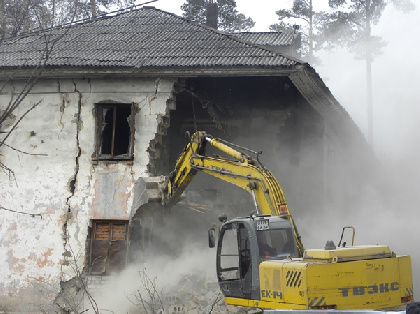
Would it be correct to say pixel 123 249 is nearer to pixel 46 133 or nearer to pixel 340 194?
pixel 46 133

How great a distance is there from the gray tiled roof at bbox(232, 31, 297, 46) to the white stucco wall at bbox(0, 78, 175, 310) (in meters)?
6.55

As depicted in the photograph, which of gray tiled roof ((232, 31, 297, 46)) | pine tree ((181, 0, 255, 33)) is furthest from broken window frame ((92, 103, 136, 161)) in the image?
pine tree ((181, 0, 255, 33))

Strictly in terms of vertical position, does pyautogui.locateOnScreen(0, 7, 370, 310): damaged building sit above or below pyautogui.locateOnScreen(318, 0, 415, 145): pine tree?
below

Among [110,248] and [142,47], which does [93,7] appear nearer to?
[142,47]

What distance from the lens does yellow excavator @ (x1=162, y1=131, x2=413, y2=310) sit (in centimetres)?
834

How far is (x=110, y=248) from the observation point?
15.5 m

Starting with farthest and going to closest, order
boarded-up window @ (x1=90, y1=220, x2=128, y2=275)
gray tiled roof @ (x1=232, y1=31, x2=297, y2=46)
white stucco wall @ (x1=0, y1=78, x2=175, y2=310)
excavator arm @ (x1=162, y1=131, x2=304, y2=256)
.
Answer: gray tiled roof @ (x1=232, y1=31, x2=297, y2=46), white stucco wall @ (x1=0, y1=78, x2=175, y2=310), boarded-up window @ (x1=90, y1=220, x2=128, y2=275), excavator arm @ (x1=162, y1=131, x2=304, y2=256)

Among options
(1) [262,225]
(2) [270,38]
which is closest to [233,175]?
(1) [262,225]

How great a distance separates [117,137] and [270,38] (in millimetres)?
7999

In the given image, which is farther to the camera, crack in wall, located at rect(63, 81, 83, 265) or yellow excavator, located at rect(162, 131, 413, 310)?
crack in wall, located at rect(63, 81, 83, 265)

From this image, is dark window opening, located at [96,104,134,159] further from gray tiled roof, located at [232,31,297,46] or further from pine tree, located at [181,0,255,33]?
pine tree, located at [181,0,255,33]

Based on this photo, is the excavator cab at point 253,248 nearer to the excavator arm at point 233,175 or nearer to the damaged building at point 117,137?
the excavator arm at point 233,175

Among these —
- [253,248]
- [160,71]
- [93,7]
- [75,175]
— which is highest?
[93,7]

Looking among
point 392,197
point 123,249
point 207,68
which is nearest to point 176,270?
point 123,249
